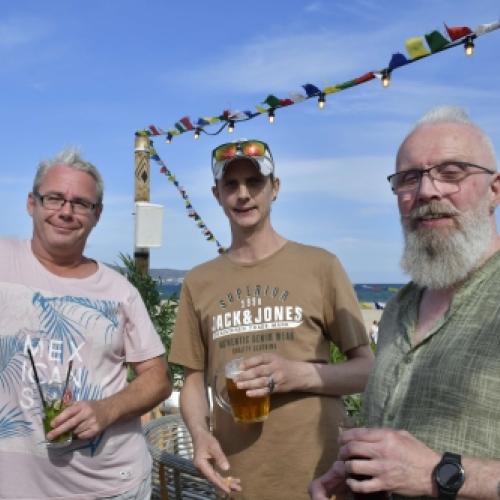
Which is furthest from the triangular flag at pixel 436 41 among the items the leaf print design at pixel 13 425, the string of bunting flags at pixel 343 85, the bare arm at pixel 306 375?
the leaf print design at pixel 13 425

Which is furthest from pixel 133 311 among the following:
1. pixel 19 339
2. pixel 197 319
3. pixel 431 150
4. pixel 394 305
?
pixel 431 150

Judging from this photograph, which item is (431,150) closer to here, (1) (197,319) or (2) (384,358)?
(2) (384,358)

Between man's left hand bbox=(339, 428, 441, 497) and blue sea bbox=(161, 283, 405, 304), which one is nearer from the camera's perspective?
man's left hand bbox=(339, 428, 441, 497)

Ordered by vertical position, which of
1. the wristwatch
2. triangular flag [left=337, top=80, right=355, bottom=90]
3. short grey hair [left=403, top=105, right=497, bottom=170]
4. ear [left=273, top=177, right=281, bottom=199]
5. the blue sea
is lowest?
the blue sea

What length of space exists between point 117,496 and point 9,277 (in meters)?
1.06

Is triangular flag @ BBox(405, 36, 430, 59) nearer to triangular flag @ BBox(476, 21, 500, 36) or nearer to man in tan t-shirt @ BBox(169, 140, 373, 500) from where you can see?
triangular flag @ BBox(476, 21, 500, 36)

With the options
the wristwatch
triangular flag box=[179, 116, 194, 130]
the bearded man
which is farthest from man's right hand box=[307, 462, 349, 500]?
triangular flag box=[179, 116, 194, 130]

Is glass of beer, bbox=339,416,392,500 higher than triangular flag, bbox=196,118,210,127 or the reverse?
the reverse

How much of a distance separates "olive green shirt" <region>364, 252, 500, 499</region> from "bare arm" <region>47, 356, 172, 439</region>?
1.16m

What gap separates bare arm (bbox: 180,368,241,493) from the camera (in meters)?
2.06

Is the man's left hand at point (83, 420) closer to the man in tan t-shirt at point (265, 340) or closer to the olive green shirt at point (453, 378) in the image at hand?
the man in tan t-shirt at point (265, 340)

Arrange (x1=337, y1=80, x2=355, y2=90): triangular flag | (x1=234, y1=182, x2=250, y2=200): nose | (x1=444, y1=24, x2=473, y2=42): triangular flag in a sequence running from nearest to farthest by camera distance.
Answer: (x1=234, y1=182, x2=250, y2=200): nose → (x1=444, y1=24, x2=473, y2=42): triangular flag → (x1=337, y1=80, x2=355, y2=90): triangular flag

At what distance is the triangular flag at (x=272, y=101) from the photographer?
242 inches

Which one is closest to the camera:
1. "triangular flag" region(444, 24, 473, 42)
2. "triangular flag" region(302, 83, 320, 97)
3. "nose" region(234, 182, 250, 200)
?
"nose" region(234, 182, 250, 200)
